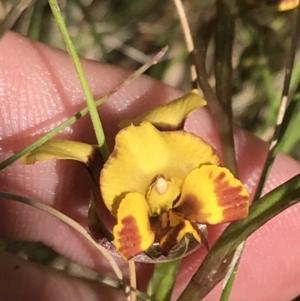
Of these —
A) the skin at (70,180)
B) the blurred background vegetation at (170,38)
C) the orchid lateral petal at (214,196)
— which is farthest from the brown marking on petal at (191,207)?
the blurred background vegetation at (170,38)

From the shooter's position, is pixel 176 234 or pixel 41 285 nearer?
pixel 176 234

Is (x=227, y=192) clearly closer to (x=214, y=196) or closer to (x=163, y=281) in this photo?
(x=214, y=196)

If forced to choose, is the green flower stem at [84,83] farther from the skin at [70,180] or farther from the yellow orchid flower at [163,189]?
the skin at [70,180]

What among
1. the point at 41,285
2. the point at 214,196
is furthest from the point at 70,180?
the point at 214,196

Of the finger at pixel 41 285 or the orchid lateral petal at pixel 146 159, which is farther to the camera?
the finger at pixel 41 285

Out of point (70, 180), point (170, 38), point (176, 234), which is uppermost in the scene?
point (170, 38)

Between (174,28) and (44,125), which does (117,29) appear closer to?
(174,28)
